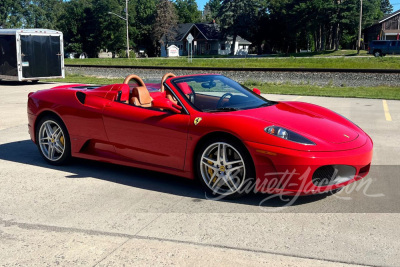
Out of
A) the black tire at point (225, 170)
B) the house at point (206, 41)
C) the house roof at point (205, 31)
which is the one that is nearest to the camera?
the black tire at point (225, 170)

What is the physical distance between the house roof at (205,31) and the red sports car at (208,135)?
3238 inches

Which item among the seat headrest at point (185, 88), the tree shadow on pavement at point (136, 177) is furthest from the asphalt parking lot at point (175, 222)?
the seat headrest at point (185, 88)

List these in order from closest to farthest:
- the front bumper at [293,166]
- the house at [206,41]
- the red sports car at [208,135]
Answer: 1. the front bumper at [293,166]
2. the red sports car at [208,135]
3. the house at [206,41]

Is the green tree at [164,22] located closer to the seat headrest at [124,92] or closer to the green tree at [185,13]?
the green tree at [185,13]

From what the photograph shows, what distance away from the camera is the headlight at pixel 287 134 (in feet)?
14.3

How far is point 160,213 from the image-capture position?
4.44 metres

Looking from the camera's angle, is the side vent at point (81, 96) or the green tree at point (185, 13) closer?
the side vent at point (81, 96)

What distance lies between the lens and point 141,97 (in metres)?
5.57

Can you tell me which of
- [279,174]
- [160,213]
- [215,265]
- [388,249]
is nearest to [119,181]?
[160,213]

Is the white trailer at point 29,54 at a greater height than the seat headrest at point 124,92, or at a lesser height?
greater

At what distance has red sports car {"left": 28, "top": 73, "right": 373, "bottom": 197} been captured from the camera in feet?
14.3

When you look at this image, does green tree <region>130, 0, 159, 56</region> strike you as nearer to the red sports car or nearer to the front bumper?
the red sports car

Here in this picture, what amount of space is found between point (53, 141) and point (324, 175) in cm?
368

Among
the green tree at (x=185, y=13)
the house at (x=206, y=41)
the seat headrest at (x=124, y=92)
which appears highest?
the green tree at (x=185, y=13)
